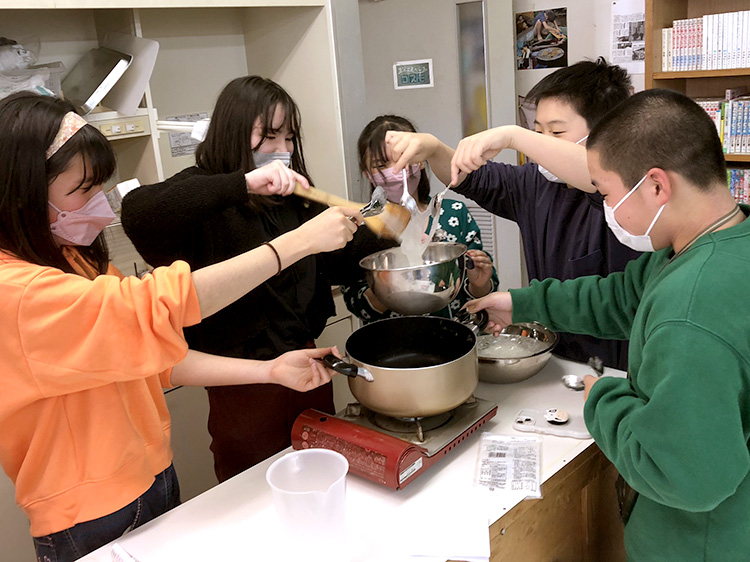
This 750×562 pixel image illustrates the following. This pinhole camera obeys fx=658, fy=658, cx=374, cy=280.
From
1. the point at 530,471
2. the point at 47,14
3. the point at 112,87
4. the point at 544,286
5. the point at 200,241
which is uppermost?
the point at 47,14

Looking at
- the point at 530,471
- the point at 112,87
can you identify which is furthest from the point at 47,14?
the point at 530,471

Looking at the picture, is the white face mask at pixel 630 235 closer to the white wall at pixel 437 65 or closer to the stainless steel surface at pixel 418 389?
the stainless steel surface at pixel 418 389

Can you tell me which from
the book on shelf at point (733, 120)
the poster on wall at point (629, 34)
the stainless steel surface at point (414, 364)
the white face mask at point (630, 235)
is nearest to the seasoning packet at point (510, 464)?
the stainless steel surface at point (414, 364)

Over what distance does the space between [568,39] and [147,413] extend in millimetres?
2956

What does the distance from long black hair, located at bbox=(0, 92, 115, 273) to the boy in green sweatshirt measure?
0.97m

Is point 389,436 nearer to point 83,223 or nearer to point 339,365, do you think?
point 339,365

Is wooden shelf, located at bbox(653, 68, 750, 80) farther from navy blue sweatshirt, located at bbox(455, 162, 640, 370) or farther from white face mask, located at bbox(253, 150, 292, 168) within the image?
white face mask, located at bbox(253, 150, 292, 168)

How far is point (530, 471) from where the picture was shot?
4.21ft

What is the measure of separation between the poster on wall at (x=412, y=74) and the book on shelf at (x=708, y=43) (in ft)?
4.49

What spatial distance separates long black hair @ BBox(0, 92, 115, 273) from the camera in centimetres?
114

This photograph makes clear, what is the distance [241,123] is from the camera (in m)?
1.62

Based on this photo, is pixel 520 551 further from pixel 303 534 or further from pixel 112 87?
pixel 112 87

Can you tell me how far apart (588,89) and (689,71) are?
1354 millimetres

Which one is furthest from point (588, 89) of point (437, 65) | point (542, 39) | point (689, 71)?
point (437, 65)
